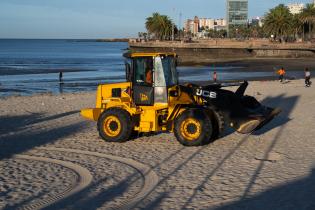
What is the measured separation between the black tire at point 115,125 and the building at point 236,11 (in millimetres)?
165515

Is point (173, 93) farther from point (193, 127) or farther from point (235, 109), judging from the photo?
point (235, 109)

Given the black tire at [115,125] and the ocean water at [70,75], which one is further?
the ocean water at [70,75]

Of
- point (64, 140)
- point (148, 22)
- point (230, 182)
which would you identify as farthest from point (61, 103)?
point (148, 22)

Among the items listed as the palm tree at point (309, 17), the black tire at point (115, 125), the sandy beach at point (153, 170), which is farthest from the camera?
the palm tree at point (309, 17)

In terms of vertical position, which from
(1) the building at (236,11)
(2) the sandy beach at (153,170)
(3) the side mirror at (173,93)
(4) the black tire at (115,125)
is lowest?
(2) the sandy beach at (153,170)

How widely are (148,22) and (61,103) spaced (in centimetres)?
12278

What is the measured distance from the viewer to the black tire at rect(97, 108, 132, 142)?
12.2 m

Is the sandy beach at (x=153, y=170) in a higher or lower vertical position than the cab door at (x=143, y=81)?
lower

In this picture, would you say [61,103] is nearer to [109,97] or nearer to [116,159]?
[109,97]

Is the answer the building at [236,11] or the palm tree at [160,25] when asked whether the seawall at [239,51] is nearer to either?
the palm tree at [160,25]

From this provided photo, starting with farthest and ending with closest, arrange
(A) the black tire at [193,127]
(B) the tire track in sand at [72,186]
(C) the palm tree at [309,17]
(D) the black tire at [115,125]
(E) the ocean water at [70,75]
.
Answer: (C) the palm tree at [309,17] → (E) the ocean water at [70,75] → (D) the black tire at [115,125] → (A) the black tire at [193,127] → (B) the tire track in sand at [72,186]

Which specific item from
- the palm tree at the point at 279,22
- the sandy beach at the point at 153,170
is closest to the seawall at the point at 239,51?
the palm tree at the point at 279,22

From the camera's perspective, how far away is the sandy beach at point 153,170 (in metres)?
7.72

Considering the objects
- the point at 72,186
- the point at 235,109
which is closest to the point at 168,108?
the point at 235,109
